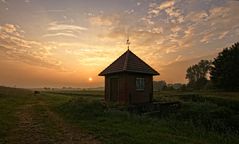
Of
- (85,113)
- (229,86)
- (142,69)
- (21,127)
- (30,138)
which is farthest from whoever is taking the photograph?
(229,86)

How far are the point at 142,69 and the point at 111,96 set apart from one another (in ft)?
15.0

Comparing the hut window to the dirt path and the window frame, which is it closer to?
the window frame

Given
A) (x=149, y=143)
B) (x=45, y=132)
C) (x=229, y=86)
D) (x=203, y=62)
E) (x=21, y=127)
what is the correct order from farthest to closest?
(x=203, y=62) → (x=229, y=86) → (x=21, y=127) → (x=45, y=132) → (x=149, y=143)

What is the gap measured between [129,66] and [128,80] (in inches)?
60.8

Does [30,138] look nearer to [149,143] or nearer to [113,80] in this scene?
[149,143]

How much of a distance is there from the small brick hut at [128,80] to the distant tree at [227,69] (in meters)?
35.2

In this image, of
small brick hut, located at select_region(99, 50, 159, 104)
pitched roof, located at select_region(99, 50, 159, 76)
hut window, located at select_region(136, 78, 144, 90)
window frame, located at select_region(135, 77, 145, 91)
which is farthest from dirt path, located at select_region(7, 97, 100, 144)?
hut window, located at select_region(136, 78, 144, 90)

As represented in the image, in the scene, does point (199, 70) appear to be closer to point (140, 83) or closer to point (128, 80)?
point (140, 83)

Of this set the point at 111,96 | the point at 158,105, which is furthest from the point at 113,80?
the point at 158,105

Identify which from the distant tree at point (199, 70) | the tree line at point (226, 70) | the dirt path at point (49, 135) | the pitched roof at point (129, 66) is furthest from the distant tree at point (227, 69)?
the dirt path at point (49, 135)

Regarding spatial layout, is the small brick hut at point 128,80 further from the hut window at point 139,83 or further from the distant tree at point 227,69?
the distant tree at point 227,69

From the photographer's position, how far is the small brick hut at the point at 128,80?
20.2 meters

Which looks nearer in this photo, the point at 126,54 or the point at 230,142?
the point at 230,142

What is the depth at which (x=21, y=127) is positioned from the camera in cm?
1107
